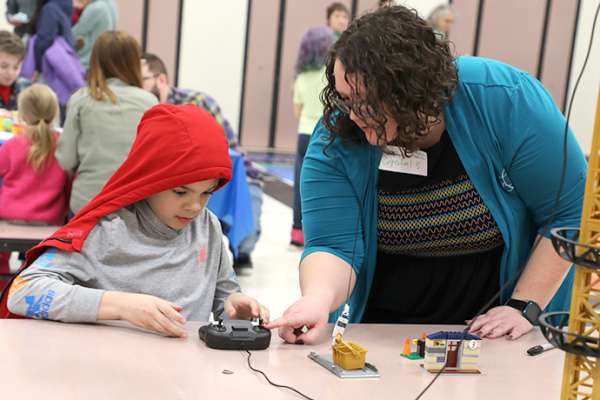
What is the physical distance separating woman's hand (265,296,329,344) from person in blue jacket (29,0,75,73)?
4.61m

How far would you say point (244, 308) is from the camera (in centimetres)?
196

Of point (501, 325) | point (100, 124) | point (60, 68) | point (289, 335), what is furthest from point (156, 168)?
point (60, 68)

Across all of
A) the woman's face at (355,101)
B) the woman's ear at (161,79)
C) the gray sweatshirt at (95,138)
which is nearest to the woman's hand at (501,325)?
the woman's face at (355,101)

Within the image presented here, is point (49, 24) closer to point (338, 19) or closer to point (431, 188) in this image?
point (338, 19)

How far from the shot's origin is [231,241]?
5.08m

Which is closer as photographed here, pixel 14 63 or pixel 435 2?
pixel 14 63

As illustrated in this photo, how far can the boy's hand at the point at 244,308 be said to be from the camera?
1935 mm

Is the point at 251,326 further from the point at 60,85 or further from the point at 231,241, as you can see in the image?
the point at 60,85

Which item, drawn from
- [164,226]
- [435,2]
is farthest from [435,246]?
[435,2]

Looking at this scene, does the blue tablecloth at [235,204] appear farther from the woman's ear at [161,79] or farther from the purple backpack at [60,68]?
the purple backpack at [60,68]

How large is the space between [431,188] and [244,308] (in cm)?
50

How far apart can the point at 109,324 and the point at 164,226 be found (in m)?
0.32

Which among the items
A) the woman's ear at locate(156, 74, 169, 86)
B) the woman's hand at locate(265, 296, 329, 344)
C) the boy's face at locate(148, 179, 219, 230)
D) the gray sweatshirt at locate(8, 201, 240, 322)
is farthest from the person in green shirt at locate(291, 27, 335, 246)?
the woman's hand at locate(265, 296, 329, 344)

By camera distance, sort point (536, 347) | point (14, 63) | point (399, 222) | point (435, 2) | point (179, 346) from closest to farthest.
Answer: point (179, 346) → point (536, 347) → point (399, 222) → point (14, 63) → point (435, 2)
